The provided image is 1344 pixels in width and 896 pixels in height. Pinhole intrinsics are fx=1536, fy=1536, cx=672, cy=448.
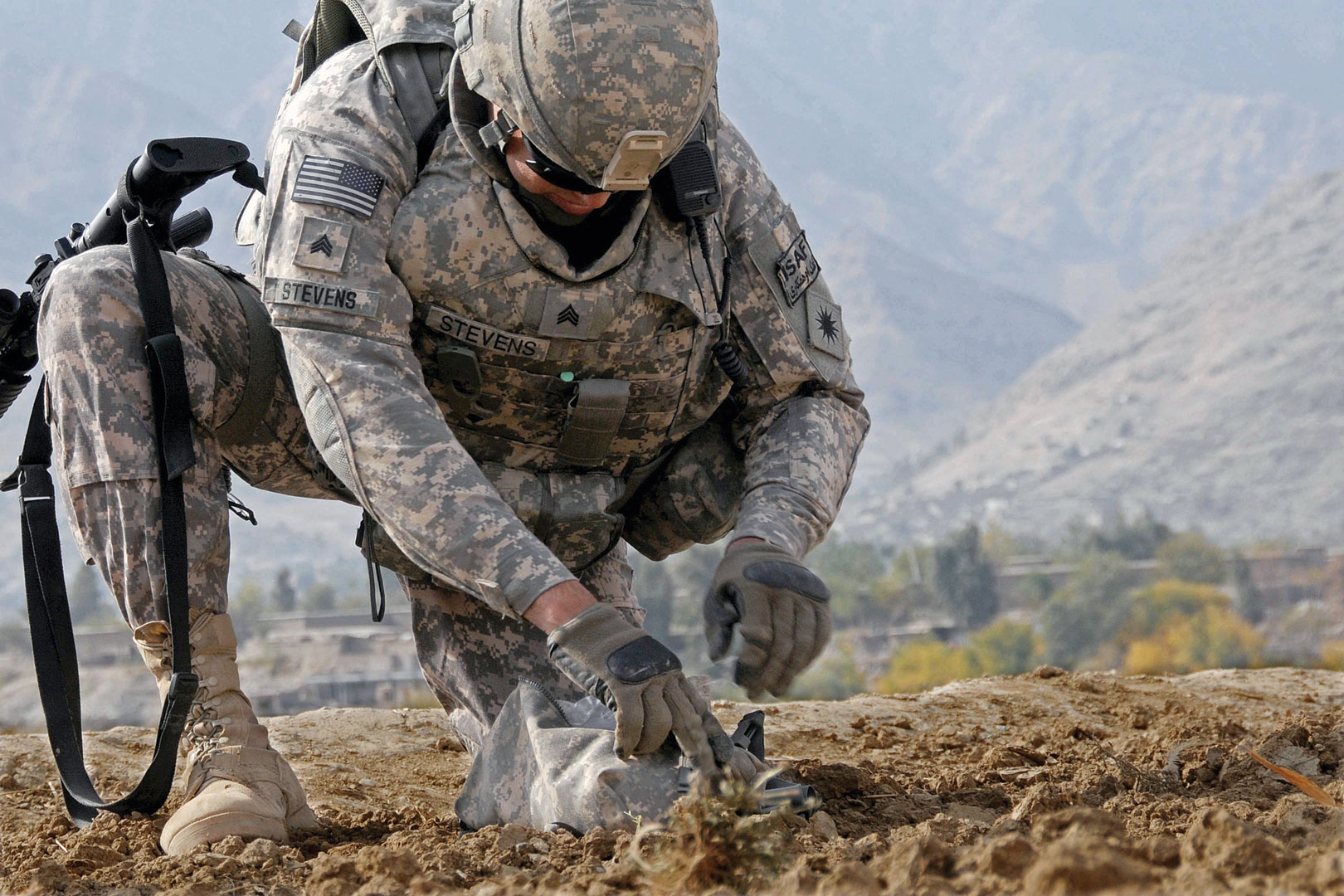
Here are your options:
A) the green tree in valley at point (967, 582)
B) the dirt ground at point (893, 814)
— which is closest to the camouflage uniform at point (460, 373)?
the dirt ground at point (893, 814)

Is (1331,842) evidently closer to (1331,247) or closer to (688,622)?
(688,622)

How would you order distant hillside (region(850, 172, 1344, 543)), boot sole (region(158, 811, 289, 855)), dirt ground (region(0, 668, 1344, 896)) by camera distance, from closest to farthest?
dirt ground (region(0, 668, 1344, 896))
boot sole (region(158, 811, 289, 855))
distant hillside (region(850, 172, 1344, 543))

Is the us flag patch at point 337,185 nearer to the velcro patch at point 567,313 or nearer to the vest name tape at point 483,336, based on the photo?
the vest name tape at point 483,336

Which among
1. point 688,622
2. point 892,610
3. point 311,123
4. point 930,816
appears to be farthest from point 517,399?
point 892,610

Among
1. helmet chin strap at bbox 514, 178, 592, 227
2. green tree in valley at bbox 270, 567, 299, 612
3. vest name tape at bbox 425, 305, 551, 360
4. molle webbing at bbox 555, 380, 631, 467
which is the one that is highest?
green tree in valley at bbox 270, 567, 299, 612

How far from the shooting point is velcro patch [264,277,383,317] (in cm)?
333

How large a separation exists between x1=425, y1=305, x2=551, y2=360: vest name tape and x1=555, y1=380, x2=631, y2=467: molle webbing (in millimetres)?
162

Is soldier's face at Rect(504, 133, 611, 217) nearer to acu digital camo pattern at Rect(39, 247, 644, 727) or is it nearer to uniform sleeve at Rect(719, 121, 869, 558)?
uniform sleeve at Rect(719, 121, 869, 558)

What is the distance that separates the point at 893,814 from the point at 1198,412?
157 metres

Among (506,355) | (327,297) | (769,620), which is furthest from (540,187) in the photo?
(769,620)

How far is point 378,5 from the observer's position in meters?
3.81

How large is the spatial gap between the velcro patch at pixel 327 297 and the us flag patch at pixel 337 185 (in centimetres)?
19

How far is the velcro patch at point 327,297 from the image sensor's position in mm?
3334

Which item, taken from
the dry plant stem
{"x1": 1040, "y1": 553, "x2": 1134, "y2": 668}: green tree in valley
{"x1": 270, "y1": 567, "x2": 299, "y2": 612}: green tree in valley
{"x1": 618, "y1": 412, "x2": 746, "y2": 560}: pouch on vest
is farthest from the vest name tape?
{"x1": 270, "y1": 567, "x2": 299, "y2": 612}: green tree in valley
